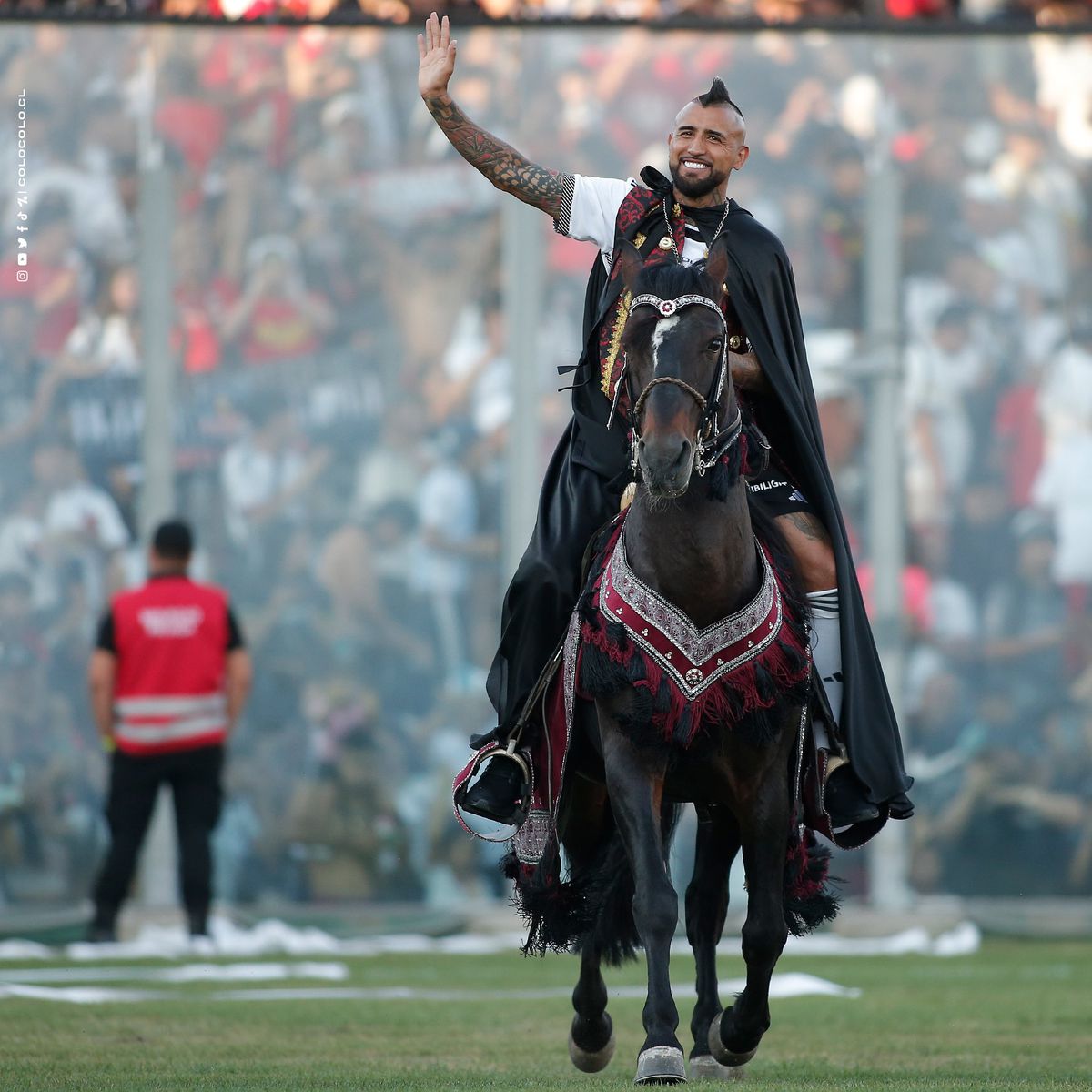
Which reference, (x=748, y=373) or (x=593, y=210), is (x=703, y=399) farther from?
(x=593, y=210)

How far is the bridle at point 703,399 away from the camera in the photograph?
598 cm

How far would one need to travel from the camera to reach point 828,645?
7.10 metres

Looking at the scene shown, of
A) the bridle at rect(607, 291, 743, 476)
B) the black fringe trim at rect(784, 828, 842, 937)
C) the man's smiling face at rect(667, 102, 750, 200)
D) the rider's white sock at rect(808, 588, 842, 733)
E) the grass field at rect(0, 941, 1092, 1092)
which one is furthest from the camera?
the black fringe trim at rect(784, 828, 842, 937)

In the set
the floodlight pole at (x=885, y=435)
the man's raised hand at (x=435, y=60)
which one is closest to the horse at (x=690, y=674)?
the man's raised hand at (x=435, y=60)

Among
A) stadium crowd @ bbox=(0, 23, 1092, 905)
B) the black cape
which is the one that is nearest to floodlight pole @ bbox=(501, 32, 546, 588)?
stadium crowd @ bbox=(0, 23, 1092, 905)

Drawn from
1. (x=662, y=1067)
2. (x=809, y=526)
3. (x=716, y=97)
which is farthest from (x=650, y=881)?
(x=716, y=97)

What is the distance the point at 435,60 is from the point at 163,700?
6618mm

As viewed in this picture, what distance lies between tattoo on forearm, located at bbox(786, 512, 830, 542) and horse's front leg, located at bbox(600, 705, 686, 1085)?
0.99 metres

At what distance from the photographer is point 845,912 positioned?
47.3 ft

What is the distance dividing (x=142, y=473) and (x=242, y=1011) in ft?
20.3

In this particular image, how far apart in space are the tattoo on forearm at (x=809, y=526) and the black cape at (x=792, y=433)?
0.11 feet

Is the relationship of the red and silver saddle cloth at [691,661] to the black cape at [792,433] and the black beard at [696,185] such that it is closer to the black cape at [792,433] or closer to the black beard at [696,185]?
the black cape at [792,433]

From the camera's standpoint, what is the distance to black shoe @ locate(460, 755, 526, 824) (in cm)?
Answer: 714

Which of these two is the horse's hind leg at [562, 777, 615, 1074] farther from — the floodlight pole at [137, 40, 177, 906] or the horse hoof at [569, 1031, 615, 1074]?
the floodlight pole at [137, 40, 177, 906]
